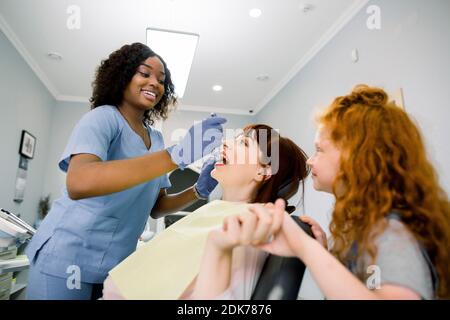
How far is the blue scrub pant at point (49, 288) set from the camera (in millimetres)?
1131

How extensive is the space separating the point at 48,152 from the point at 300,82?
12.4 feet

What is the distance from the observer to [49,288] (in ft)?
3.73

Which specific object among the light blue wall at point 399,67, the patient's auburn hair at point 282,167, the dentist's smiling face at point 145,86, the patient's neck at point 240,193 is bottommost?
the patient's neck at point 240,193

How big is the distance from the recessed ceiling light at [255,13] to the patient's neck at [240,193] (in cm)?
213

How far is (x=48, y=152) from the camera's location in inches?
187

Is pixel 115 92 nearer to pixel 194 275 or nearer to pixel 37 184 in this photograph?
pixel 194 275

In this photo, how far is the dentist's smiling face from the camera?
141cm

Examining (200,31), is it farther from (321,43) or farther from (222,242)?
(222,242)

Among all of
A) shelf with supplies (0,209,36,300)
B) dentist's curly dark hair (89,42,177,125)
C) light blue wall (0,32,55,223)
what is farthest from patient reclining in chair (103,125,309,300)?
light blue wall (0,32,55,223)

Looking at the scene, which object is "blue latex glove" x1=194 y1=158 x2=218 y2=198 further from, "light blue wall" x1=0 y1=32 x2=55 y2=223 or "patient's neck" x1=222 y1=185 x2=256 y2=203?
"light blue wall" x1=0 y1=32 x2=55 y2=223

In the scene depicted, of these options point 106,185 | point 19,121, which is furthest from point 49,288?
point 19,121

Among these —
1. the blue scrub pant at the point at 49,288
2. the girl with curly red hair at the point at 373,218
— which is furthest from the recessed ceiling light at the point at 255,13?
the blue scrub pant at the point at 49,288

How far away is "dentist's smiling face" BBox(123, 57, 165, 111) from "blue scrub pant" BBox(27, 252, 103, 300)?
0.74 m

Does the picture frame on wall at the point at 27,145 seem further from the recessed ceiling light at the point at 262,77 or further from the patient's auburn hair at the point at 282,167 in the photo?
the patient's auburn hair at the point at 282,167
